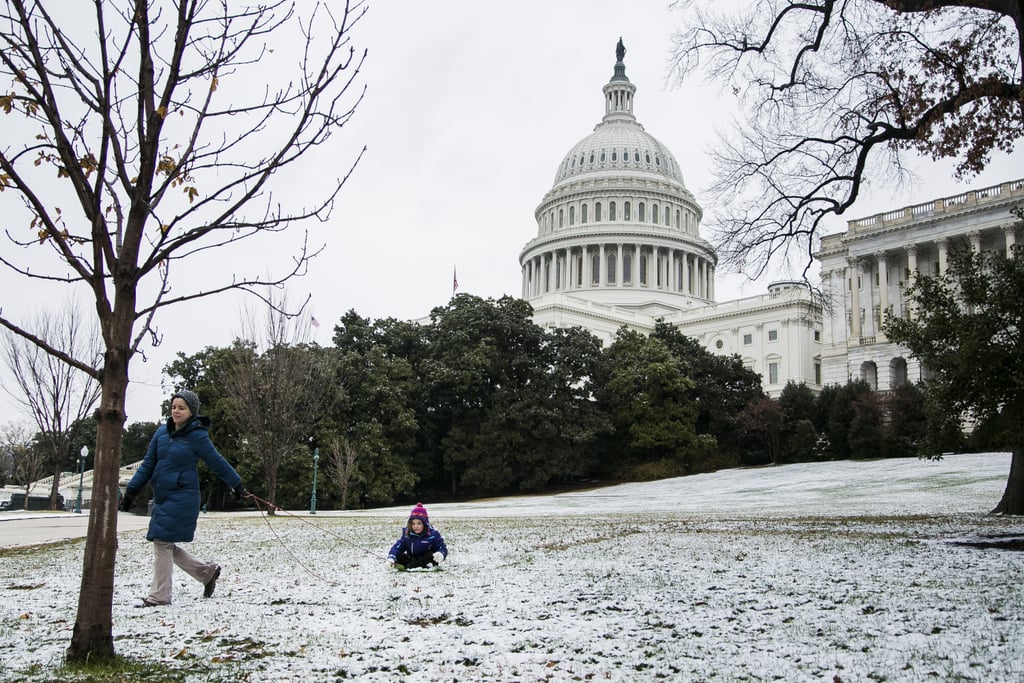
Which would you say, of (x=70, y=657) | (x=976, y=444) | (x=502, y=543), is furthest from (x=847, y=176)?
(x=70, y=657)

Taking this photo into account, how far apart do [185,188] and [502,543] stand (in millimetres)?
8816

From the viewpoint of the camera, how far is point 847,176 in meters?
17.0

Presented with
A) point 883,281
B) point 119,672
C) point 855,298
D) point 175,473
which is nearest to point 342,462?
point 175,473

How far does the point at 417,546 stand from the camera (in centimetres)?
1175

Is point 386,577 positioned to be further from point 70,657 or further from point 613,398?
point 613,398

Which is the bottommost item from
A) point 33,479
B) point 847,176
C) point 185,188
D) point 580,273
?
point 33,479

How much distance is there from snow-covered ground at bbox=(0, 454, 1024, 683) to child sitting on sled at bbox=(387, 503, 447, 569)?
12.3 inches

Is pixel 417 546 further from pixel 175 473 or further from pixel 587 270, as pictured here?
pixel 587 270

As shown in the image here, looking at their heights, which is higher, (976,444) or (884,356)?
(884,356)

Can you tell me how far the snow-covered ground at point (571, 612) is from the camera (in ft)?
23.3

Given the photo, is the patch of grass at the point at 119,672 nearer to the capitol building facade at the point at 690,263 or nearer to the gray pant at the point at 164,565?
the gray pant at the point at 164,565

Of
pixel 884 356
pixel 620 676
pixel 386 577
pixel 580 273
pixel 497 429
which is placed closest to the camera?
pixel 620 676

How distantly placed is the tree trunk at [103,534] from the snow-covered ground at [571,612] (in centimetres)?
35

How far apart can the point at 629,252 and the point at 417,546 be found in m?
115
